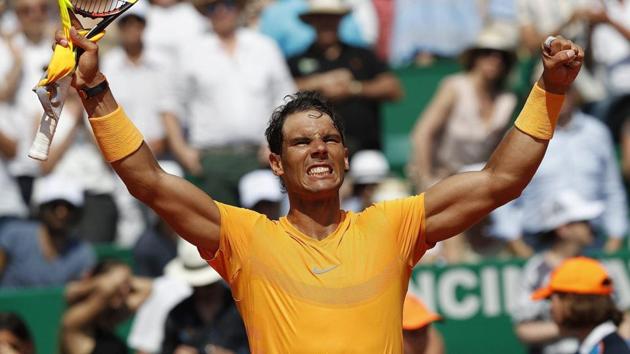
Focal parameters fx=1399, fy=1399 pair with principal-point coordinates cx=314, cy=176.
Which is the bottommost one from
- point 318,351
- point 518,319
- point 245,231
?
point 518,319

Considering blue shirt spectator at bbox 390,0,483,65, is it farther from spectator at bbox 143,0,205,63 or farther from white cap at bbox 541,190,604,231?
white cap at bbox 541,190,604,231

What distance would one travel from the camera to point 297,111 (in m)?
5.20

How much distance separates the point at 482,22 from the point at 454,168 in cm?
191

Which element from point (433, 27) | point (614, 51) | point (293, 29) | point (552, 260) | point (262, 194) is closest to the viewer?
point (552, 260)

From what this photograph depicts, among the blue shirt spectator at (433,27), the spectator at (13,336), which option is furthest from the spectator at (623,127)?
the spectator at (13,336)

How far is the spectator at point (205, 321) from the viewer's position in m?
8.08

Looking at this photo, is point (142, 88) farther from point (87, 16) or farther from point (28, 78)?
point (87, 16)

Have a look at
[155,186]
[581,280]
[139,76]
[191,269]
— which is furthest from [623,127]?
[155,186]

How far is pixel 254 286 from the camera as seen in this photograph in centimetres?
500

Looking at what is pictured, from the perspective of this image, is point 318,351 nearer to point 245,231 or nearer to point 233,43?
point 245,231

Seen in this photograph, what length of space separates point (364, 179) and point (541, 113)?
5.38 metres

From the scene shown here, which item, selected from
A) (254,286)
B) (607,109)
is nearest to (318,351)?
(254,286)

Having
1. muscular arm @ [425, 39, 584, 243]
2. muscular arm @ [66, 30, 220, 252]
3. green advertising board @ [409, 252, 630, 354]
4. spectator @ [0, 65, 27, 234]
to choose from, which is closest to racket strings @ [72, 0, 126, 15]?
muscular arm @ [66, 30, 220, 252]

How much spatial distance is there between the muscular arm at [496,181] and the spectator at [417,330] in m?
2.09
